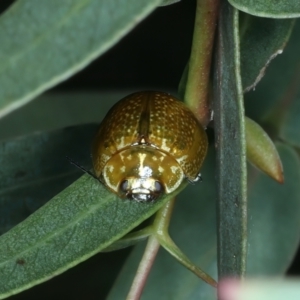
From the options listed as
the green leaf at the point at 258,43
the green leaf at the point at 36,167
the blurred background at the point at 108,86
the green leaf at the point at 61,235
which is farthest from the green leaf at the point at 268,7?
the blurred background at the point at 108,86

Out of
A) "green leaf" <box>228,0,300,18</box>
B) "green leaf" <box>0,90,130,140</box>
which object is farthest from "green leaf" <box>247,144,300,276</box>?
"green leaf" <box>228,0,300,18</box>

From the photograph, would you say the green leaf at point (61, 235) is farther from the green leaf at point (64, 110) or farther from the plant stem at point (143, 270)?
the green leaf at point (64, 110)

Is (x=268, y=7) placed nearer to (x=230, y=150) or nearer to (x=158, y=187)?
(x=230, y=150)

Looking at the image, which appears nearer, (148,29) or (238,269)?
(238,269)

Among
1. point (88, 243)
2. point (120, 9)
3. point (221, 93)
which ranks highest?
point (120, 9)

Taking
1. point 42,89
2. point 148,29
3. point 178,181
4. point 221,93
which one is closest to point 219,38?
point 221,93

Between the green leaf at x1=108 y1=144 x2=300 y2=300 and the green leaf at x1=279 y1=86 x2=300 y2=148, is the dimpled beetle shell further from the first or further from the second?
the green leaf at x1=279 y1=86 x2=300 y2=148

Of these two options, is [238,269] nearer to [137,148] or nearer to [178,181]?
[178,181]
